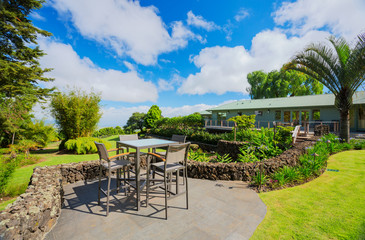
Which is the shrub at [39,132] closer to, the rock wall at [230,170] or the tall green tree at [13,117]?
the tall green tree at [13,117]

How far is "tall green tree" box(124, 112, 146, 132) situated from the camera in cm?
2611

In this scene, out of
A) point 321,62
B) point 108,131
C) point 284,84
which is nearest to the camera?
point 321,62

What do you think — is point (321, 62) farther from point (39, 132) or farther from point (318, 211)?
point (39, 132)

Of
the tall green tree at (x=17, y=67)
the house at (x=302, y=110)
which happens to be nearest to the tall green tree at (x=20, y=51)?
the tall green tree at (x=17, y=67)

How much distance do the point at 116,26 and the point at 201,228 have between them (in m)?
10.3

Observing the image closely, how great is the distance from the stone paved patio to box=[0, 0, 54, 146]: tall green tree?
8.55 meters

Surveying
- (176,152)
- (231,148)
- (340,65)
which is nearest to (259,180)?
(176,152)

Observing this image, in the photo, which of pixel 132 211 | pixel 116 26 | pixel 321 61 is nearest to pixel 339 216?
pixel 132 211

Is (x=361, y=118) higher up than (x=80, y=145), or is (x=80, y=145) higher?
(x=361, y=118)

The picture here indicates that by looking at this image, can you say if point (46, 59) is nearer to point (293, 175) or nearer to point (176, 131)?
point (176, 131)

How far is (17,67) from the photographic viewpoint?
327 inches

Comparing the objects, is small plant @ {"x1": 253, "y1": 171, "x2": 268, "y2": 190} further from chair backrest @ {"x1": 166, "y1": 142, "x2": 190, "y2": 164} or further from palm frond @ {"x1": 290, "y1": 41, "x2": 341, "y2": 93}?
palm frond @ {"x1": 290, "y1": 41, "x2": 341, "y2": 93}

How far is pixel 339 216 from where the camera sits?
8.41 ft

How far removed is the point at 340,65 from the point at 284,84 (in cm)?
2250
